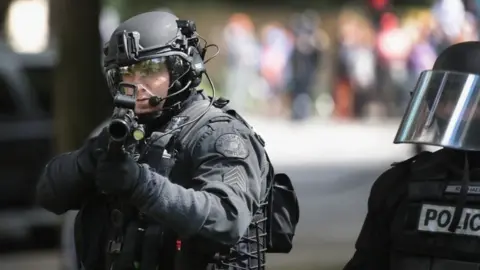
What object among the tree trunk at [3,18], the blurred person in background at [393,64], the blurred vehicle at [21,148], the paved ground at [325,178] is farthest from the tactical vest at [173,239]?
the blurred person in background at [393,64]

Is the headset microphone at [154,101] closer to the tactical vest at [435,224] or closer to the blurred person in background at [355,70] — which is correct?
the tactical vest at [435,224]

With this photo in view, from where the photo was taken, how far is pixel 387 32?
1891 cm

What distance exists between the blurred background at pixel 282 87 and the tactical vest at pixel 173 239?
3.18 m

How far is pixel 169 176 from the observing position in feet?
9.50

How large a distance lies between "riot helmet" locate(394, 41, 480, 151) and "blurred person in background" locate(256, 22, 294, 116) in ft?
51.3

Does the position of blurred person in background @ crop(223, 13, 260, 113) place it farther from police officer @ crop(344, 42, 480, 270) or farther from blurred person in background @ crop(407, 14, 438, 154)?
police officer @ crop(344, 42, 480, 270)

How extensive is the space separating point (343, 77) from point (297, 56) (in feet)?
3.43

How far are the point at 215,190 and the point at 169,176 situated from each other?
22 cm

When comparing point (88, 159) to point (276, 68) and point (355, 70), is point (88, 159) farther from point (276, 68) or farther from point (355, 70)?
point (355, 70)

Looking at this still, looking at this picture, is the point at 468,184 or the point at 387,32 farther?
the point at 387,32

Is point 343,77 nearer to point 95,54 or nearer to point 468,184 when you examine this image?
point 95,54

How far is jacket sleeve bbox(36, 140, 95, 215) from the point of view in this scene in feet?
9.71

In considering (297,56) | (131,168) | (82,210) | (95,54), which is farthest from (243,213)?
(297,56)

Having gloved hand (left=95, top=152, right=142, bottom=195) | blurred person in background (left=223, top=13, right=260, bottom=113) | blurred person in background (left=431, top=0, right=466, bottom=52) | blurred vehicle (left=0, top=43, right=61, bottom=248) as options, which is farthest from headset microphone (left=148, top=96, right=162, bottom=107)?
blurred person in background (left=223, top=13, right=260, bottom=113)
